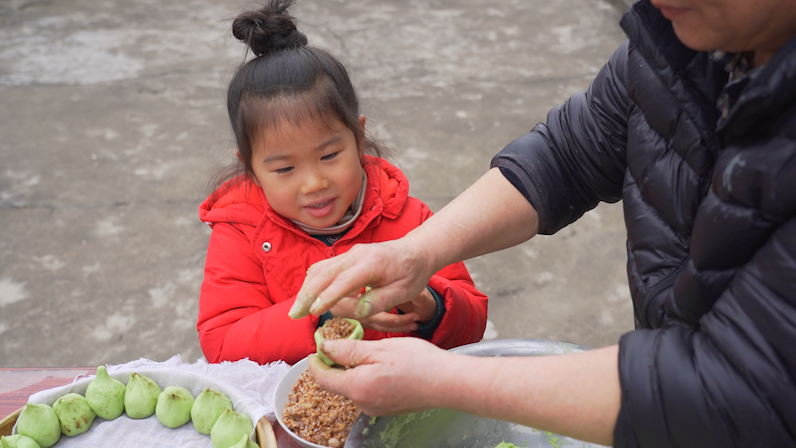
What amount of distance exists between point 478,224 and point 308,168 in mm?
452

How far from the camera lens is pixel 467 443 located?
1298 millimetres

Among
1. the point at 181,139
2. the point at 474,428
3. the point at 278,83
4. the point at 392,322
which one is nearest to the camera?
the point at 474,428

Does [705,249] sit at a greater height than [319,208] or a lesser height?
greater

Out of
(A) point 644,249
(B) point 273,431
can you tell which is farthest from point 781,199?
(B) point 273,431

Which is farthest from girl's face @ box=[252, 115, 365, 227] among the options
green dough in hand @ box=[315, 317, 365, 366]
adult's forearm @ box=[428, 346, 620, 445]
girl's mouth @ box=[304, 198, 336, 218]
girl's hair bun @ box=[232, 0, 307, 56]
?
adult's forearm @ box=[428, 346, 620, 445]

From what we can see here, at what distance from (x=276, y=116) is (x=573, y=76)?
12.7 feet

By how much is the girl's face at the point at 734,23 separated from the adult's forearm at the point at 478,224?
550mm

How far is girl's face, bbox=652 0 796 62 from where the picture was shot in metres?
0.81

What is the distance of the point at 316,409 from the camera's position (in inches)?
47.6

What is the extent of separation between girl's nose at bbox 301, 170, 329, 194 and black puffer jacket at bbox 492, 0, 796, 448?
0.70 meters

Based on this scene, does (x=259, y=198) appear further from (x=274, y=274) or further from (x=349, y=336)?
(x=349, y=336)

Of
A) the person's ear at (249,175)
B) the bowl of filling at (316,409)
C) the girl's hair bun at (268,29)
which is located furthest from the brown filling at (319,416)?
the girl's hair bun at (268,29)

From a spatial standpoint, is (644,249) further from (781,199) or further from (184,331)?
(184,331)

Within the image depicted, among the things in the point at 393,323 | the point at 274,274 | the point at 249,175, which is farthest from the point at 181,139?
the point at 393,323
